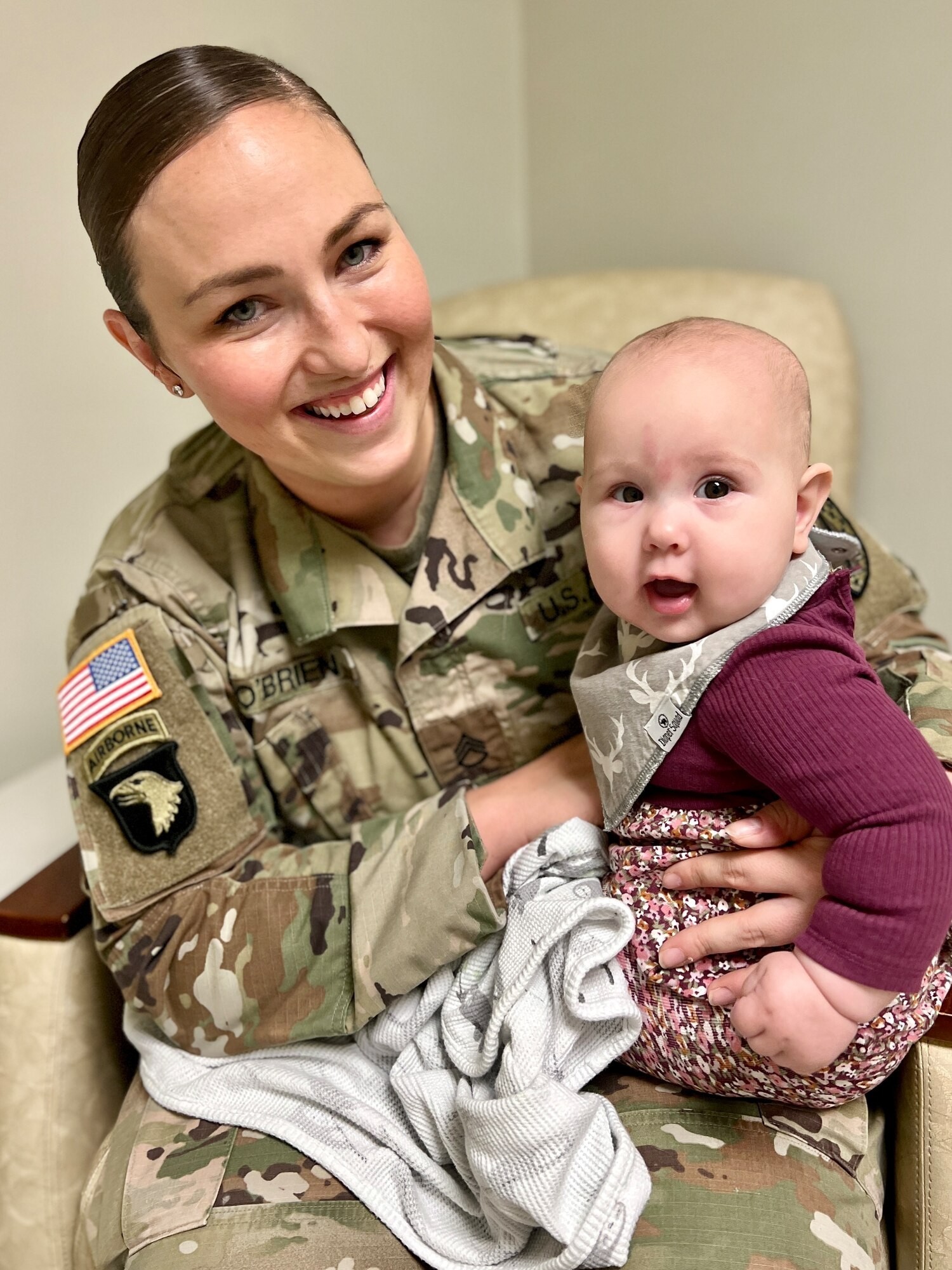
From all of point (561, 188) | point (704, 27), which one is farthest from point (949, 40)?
point (561, 188)

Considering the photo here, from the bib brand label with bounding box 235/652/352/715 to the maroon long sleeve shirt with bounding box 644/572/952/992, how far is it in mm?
499

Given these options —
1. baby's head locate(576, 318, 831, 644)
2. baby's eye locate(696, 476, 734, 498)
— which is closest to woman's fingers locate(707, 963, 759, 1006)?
baby's head locate(576, 318, 831, 644)

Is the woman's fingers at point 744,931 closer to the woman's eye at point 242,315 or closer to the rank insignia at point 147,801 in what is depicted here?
the rank insignia at point 147,801

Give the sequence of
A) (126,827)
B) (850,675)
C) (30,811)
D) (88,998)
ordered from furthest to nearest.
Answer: (30,811) < (88,998) < (126,827) < (850,675)

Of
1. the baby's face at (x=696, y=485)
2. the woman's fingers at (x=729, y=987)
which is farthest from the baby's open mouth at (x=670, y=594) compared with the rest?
the woman's fingers at (x=729, y=987)

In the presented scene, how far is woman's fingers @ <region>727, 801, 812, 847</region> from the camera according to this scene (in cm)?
83

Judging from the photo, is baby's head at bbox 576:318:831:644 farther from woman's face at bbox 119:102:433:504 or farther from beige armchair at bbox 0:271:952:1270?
beige armchair at bbox 0:271:952:1270

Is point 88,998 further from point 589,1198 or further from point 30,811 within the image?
point 589,1198

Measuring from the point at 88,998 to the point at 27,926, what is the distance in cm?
11

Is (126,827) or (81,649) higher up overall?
(81,649)

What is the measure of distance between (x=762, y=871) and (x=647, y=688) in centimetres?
17

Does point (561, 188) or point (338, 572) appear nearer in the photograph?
point (338, 572)

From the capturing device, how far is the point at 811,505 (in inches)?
33.0

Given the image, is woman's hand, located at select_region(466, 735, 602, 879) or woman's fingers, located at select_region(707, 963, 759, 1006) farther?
woman's hand, located at select_region(466, 735, 602, 879)
